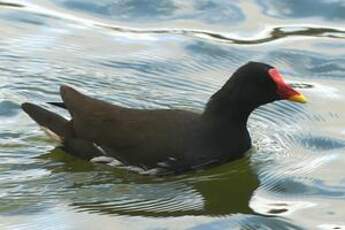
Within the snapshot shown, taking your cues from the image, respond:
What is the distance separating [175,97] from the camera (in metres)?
9.66

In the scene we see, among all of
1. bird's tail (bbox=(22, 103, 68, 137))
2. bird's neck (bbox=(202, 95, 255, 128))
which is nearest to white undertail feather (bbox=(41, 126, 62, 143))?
bird's tail (bbox=(22, 103, 68, 137))

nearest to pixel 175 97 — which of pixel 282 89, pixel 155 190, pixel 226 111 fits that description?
pixel 226 111

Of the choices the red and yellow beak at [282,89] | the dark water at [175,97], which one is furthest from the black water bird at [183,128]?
the dark water at [175,97]

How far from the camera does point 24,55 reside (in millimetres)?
10375

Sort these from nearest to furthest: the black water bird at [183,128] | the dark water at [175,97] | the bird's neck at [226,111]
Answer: the dark water at [175,97] < the black water bird at [183,128] < the bird's neck at [226,111]

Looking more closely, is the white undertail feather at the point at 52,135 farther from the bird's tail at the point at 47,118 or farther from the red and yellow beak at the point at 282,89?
the red and yellow beak at the point at 282,89

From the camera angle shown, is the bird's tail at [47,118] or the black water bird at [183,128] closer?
the black water bird at [183,128]

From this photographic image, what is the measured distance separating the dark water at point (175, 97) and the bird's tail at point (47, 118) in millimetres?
139

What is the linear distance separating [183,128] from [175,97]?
1347mm

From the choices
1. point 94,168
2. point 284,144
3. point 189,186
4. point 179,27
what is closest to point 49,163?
point 94,168

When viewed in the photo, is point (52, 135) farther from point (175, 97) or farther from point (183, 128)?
point (175, 97)

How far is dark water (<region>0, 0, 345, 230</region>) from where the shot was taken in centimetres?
783

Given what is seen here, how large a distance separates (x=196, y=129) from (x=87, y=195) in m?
0.89

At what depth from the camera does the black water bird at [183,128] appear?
8.27 meters
